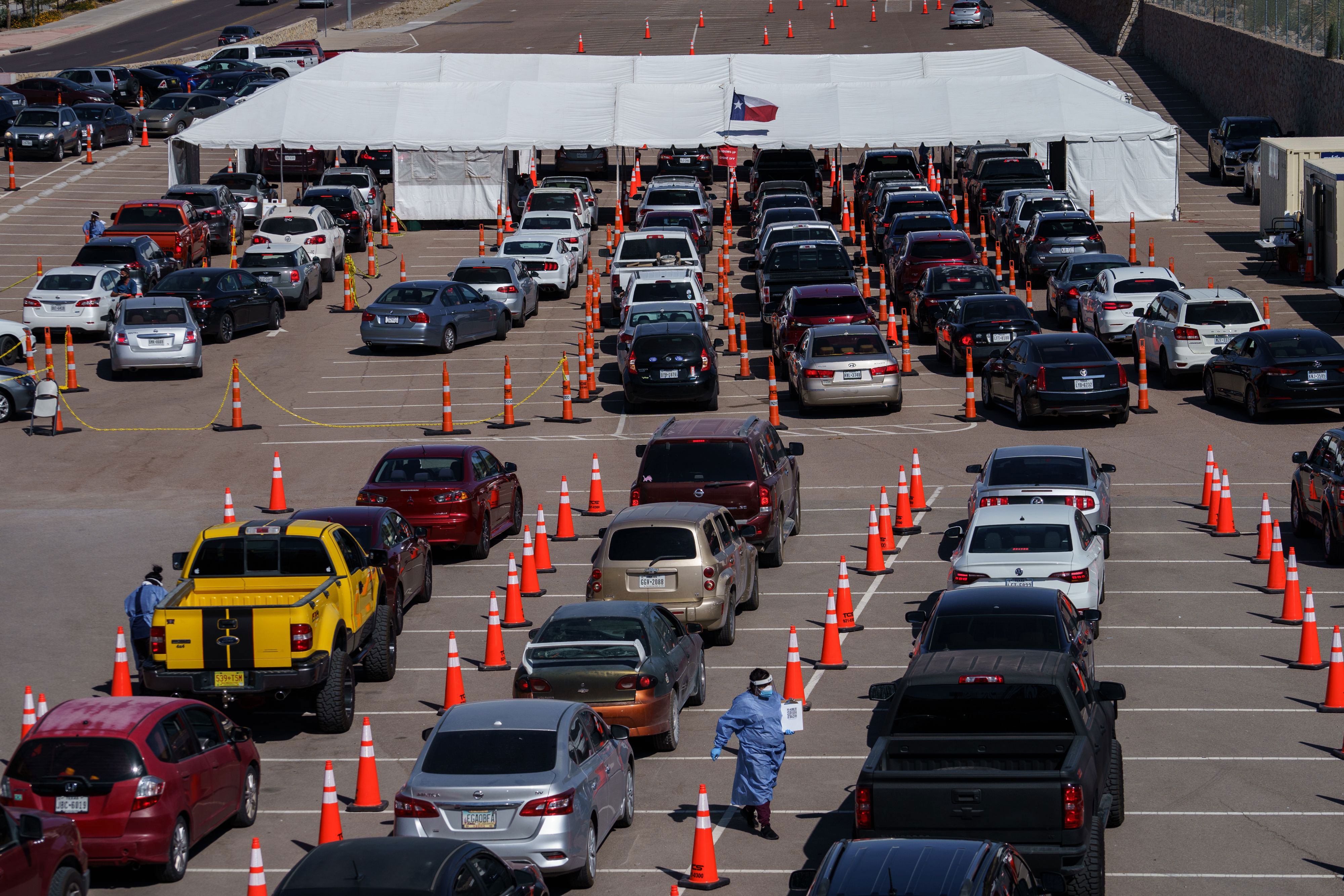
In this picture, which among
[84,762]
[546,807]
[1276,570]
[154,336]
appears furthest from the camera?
[154,336]

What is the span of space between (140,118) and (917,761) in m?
60.8

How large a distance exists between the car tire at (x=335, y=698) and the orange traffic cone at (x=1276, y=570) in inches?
402

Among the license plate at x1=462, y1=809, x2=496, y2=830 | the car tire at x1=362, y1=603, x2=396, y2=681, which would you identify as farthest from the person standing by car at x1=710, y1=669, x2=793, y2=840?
the car tire at x1=362, y1=603, x2=396, y2=681

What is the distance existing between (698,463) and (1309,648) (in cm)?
725

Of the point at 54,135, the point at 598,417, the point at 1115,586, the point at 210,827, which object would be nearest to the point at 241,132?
the point at 54,135

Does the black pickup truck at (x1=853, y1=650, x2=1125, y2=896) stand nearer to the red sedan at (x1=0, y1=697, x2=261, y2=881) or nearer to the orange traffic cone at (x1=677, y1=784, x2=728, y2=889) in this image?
the orange traffic cone at (x1=677, y1=784, x2=728, y2=889)

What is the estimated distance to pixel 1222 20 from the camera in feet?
211

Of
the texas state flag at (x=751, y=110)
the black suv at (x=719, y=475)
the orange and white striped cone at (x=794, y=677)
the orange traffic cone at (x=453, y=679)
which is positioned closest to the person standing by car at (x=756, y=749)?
the orange and white striped cone at (x=794, y=677)

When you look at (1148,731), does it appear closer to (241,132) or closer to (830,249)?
(830,249)

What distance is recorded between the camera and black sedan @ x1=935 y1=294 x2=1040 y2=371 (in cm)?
3275

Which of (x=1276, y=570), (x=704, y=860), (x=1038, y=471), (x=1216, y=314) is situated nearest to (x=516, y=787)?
(x=704, y=860)

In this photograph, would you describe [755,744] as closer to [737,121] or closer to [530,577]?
[530,577]

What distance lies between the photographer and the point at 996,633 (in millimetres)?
14633

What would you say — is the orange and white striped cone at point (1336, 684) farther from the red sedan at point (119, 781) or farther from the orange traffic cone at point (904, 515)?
the red sedan at point (119, 781)
